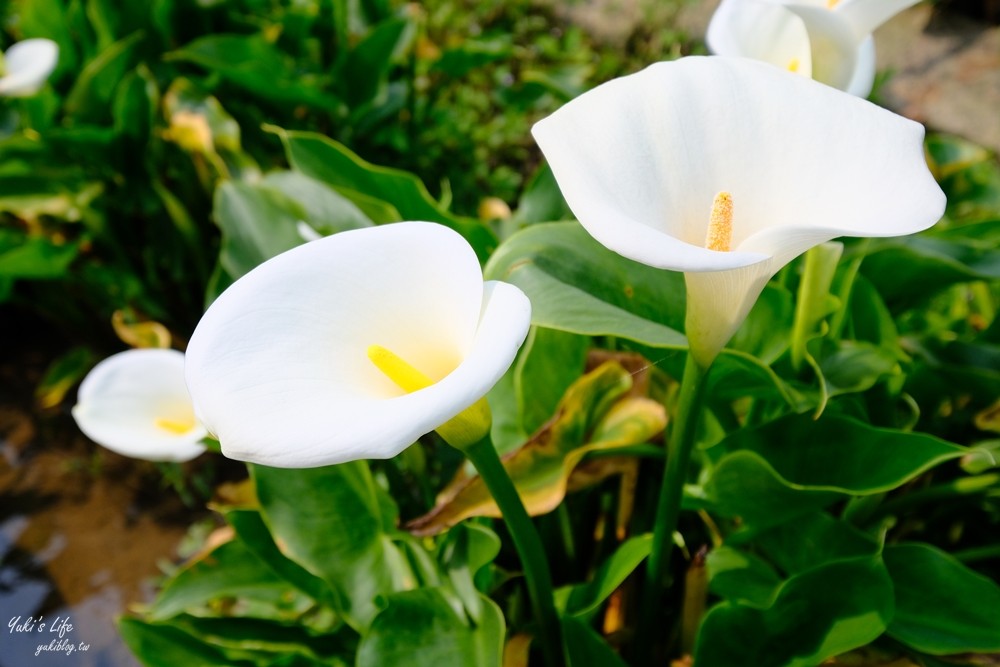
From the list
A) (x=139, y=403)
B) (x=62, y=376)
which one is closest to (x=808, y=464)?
(x=139, y=403)

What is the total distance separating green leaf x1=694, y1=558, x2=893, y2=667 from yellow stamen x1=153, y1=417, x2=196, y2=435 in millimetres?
723

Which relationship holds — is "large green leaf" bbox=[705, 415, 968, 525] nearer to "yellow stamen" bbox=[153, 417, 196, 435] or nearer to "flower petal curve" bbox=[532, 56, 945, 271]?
"flower petal curve" bbox=[532, 56, 945, 271]

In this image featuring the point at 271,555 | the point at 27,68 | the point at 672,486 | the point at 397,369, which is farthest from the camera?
the point at 27,68

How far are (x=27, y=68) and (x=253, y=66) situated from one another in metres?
0.40

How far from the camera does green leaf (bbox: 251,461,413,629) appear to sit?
2.68ft

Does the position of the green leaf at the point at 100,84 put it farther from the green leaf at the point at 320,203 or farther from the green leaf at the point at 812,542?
the green leaf at the point at 812,542

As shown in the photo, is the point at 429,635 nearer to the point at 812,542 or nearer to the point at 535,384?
the point at 535,384

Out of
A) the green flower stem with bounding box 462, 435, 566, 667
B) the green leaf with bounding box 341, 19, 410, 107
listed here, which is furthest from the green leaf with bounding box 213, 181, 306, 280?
the green leaf with bounding box 341, 19, 410, 107

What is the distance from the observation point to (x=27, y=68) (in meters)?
1.40

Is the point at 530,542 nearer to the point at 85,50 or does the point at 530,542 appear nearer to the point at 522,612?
the point at 522,612

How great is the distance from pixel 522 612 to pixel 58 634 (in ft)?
2.74

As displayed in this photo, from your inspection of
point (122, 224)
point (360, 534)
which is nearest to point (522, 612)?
point (360, 534)

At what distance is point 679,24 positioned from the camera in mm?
2436

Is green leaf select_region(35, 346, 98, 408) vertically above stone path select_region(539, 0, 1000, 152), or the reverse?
stone path select_region(539, 0, 1000, 152)
